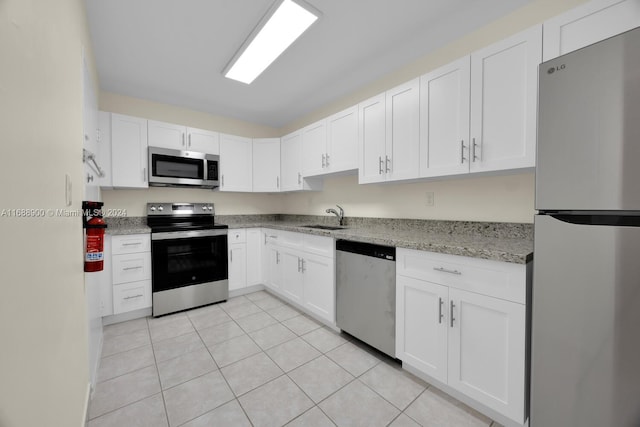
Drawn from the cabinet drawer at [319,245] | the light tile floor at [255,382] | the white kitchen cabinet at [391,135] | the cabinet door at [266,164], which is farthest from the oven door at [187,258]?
the white kitchen cabinet at [391,135]

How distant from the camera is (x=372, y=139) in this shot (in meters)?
2.33

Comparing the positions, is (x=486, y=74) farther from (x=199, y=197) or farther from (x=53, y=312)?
(x=199, y=197)

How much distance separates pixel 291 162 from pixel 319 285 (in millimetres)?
1753

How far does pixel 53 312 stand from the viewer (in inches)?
32.4

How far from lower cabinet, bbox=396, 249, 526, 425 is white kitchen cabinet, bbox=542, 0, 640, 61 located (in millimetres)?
1193

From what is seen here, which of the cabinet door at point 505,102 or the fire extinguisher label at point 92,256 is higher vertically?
the cabinet door at point 505,102

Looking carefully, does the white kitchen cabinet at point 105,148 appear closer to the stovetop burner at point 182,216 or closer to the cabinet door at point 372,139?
the stovetop burner at point 182,216

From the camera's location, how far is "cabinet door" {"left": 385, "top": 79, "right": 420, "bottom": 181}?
1998 millimetres

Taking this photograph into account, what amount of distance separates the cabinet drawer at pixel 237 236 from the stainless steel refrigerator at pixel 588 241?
292cm

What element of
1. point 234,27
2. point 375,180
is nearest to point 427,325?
point 375,180

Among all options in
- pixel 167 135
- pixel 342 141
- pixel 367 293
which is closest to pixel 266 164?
pixel 167 135

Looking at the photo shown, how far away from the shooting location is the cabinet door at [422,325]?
153 cm

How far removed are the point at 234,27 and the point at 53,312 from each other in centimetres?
207

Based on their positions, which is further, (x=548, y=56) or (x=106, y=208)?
(x=106, y=208)
